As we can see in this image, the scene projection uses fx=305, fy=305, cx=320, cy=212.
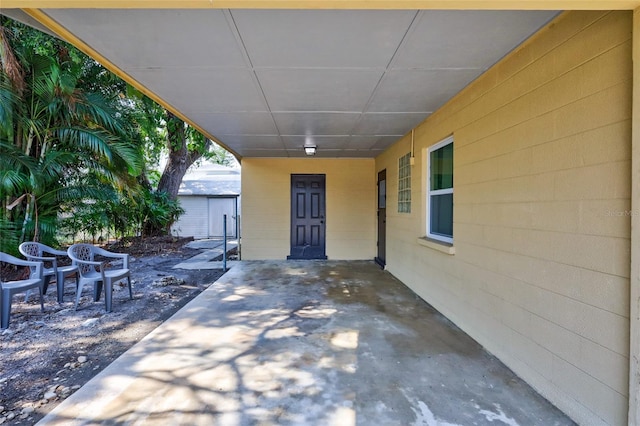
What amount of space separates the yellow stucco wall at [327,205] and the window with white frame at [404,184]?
202 centimetres

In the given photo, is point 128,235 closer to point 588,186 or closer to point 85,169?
point 85,169

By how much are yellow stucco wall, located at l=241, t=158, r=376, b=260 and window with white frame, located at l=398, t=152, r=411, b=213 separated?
79.6 inches

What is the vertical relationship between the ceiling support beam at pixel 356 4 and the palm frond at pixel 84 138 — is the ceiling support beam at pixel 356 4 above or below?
below

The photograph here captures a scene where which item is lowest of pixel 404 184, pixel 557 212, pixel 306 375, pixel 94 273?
pixel 306 375

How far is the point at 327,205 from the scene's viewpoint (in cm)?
746

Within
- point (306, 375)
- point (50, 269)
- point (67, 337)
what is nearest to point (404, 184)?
point (306, 375)

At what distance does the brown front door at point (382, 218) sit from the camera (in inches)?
257

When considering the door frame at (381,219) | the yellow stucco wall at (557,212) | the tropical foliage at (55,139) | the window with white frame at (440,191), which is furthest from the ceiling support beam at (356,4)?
the door frame at (381,219)

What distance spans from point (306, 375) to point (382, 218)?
4944 mm

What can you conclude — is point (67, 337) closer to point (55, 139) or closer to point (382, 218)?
point (55, 139)

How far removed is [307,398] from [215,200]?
12493 mm

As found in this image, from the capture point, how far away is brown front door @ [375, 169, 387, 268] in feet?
21.4

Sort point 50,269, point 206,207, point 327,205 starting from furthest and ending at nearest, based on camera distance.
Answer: point 206,207
point 327,205
point 50,269

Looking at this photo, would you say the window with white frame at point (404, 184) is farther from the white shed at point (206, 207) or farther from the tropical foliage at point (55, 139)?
the white shed at point (206, 207)
